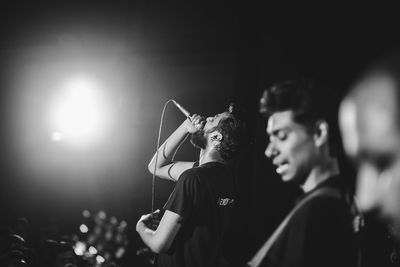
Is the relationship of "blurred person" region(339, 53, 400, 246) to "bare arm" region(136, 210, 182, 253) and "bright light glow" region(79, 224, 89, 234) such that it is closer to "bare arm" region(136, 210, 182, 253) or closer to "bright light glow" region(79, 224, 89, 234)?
"bare arm" region(136, 210, 182, 253)

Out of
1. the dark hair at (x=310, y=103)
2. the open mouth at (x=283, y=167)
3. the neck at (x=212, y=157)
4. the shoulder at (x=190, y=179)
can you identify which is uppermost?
the dark hair at (x=310, y=103)

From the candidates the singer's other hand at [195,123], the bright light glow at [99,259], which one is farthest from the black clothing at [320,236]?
the bright light glow at [99,259]

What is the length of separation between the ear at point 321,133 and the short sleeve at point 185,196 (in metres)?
0.85

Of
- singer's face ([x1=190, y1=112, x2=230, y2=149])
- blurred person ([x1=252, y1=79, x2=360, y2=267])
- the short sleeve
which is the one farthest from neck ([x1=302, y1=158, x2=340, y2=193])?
singer's face ([x1=190, y1=112, x2=230, y2=149])

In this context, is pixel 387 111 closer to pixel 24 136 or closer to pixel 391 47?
pixel 391 47

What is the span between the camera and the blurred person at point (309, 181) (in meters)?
1.13

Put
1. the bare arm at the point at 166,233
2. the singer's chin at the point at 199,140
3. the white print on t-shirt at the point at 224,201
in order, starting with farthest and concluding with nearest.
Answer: the singer's chin at the point at 199,140 → the white print on t-shirt at the point at 224,201 → the bare arm at the point at 166,233

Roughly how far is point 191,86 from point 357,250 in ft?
8.92

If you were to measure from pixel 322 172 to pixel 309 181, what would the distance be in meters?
0.06

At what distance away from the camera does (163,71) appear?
3.89 meters

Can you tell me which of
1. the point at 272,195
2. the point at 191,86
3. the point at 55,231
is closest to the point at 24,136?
the point at 55,231

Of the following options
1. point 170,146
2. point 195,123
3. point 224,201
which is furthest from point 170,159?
point 224,201

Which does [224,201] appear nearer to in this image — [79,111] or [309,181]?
[309,181]

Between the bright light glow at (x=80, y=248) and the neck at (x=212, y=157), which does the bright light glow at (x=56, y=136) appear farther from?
the neck at (x=212, y=157)
